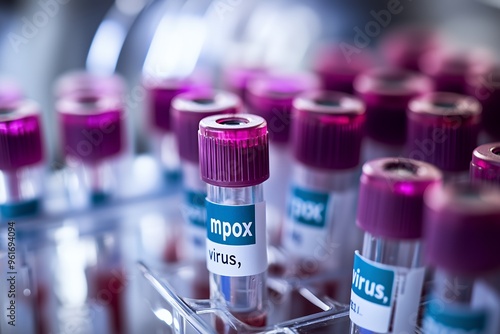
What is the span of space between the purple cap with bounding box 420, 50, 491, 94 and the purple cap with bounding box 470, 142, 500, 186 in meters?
0.35

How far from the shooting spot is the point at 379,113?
73 centimetres

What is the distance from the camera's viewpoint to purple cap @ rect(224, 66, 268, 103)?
878mm

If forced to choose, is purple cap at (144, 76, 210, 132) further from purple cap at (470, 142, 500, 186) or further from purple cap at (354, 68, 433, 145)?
purple cap at (470, 142, 500, 186)

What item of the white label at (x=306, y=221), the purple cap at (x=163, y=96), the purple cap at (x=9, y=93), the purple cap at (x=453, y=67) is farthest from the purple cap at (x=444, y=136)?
the purple cap at (x=9, y=93)

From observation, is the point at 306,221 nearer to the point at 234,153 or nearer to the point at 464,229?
the point at 234,153

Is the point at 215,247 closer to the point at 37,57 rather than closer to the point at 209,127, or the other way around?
the point at 209,127

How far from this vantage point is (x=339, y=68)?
94 cm

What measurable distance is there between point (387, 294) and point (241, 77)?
0.48 meters

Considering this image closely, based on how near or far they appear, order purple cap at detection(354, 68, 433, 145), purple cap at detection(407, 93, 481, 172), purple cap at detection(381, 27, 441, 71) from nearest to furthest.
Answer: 1. purple cap at detection(407, 93, 481, 172)
2. purple cap at detection(354, 68, 433, 145)
3. purple cap at detection(381, 27, 441, 71)

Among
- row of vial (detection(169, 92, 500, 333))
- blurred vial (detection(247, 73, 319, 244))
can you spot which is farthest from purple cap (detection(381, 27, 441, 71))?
row of vial (detection(169, 92, 500, 333))

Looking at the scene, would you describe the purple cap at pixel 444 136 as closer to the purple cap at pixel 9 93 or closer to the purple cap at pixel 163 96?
the purple cap at pixel 163 96

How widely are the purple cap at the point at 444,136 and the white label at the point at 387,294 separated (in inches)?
6.1

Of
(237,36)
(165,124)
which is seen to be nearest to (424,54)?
(237,36)

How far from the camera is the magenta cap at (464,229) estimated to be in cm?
37
